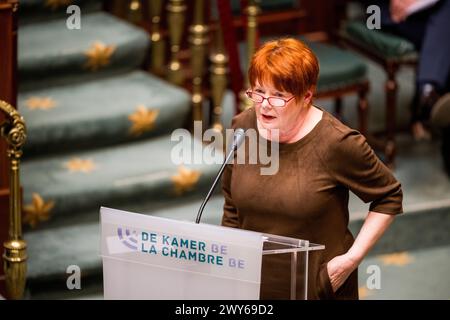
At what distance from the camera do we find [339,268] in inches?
113

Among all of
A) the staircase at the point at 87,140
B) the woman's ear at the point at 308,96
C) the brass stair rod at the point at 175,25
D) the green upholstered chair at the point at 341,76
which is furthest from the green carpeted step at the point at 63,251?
the woman's ear at the point at 308,96

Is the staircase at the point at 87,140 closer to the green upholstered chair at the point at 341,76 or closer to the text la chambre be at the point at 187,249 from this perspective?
the green upholstered chair at the point at 341,76

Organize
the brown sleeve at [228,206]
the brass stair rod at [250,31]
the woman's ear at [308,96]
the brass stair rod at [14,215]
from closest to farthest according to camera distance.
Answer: the woman's ear at [308,96] < the brown sleeve at [228,206] < the brass stair rod at [14,215] < the brass stair rod at [250,31]

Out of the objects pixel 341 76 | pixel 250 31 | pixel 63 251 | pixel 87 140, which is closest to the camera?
pixel 63 251

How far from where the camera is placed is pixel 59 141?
15.5 ft

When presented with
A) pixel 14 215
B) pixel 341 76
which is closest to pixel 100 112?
pixel 14 215

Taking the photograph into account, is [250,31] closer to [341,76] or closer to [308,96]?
[341,76]

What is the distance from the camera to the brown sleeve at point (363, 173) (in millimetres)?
2848

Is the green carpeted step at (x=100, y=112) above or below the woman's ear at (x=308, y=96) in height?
below

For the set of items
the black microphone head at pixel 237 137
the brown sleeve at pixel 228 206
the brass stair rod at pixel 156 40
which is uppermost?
the black microphone head at pixel 237 137

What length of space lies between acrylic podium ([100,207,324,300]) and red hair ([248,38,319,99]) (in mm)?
424

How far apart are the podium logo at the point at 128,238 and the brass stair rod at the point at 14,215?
1.30 meters

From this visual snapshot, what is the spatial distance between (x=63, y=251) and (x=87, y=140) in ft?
1.97

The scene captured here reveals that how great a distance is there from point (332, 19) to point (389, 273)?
8.01 ft
